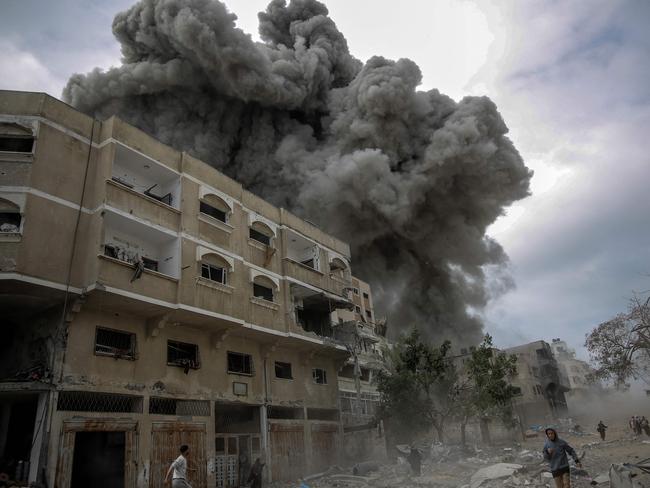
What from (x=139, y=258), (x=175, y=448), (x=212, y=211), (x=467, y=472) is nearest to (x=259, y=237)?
(x=212, y=211)

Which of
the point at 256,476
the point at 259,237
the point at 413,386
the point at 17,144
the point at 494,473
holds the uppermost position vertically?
the point at 17,144

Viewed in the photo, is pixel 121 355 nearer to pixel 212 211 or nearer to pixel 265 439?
pixel 265 439

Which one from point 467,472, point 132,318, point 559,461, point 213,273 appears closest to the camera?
point 559,461

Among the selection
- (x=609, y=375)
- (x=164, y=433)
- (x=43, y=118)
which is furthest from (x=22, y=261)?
(x=609, y=375)

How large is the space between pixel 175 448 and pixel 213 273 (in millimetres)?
5612

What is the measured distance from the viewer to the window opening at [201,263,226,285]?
16.4 m

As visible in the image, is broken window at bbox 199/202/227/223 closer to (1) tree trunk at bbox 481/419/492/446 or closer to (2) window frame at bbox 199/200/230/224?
(2) window frame at bbox 199/200/230/224

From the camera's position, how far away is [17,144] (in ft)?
44.1

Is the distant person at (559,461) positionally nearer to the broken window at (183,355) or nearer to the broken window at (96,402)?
the broken window at (96,402)

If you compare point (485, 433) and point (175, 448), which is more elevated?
point (175, 448)

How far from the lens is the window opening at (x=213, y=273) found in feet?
53.9

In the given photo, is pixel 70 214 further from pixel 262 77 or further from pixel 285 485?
pixel 262 77

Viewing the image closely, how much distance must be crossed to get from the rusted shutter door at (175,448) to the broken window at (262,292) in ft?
18.0

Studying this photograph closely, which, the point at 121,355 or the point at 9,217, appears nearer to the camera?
the point at 9,217
